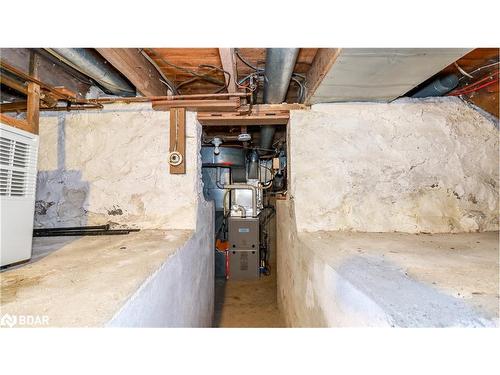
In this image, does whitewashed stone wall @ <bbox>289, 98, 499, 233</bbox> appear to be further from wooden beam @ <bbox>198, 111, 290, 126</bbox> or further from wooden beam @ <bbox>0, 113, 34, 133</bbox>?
wooden beam @ <bbox>0, 113, 34, 133</bbox>

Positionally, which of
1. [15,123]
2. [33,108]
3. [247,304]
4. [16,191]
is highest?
[33,108]

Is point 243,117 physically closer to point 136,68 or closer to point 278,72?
point 278,72

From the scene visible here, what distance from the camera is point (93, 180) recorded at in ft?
6.07

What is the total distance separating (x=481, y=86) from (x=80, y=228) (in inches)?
114

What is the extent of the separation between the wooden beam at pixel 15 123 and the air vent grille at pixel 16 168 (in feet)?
0.20

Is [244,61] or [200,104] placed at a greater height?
[244,61]

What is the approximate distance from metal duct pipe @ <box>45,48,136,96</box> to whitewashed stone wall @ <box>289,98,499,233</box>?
4.12ft

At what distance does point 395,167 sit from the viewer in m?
1.79

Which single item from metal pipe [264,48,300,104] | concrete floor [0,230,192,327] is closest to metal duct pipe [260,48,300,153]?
metal pipe [264,48,300,104]

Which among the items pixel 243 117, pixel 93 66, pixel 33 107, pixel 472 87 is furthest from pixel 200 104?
pixel 472 87

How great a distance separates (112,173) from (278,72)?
1411 mm

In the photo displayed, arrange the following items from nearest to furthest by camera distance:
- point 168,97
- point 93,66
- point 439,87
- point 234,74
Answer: point 93,66 → point 234,74 → point 439,87 → point 168,97
